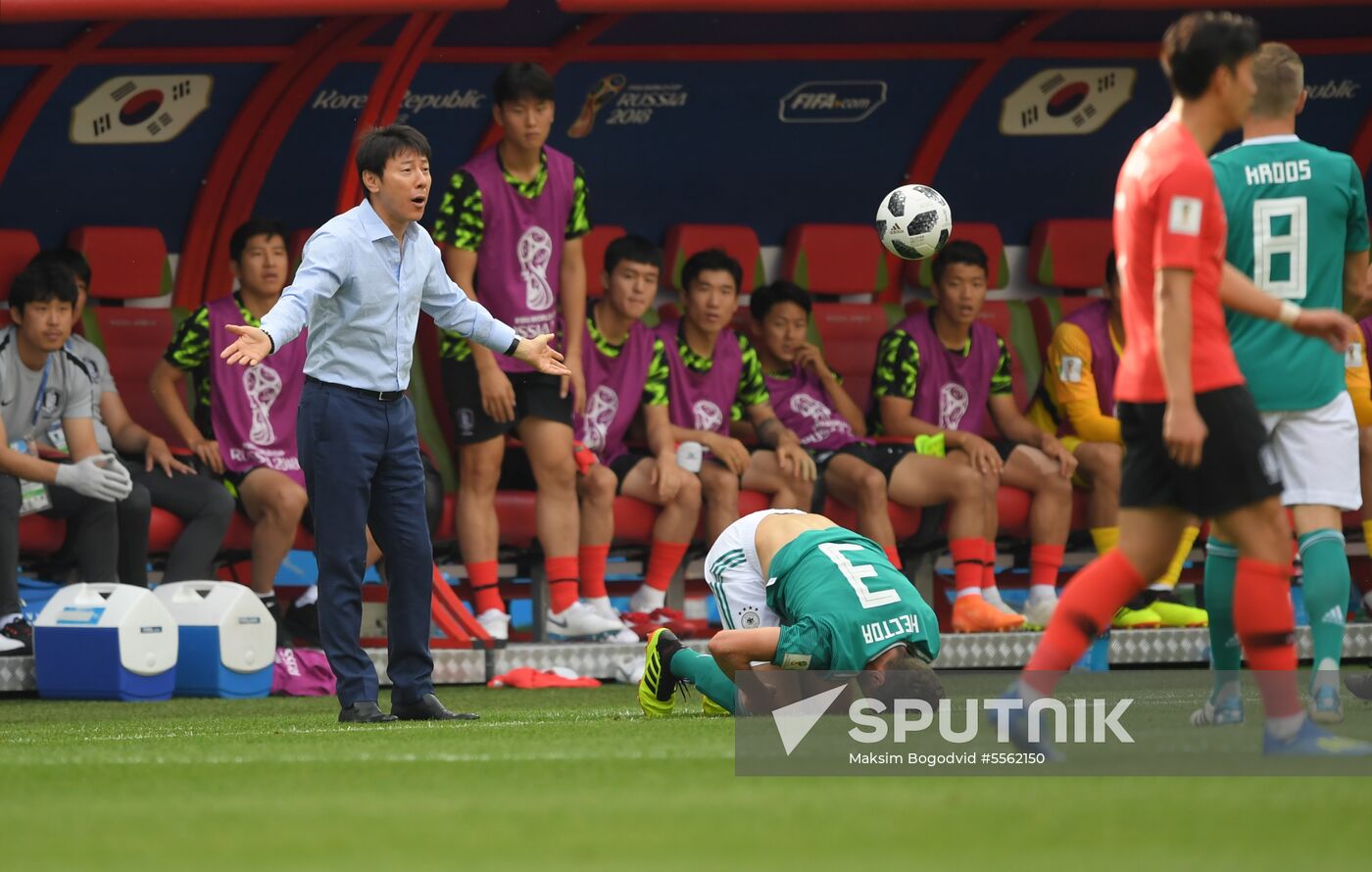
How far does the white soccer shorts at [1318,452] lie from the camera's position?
5.25 m

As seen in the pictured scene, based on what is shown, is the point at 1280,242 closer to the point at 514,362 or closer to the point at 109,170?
the point at 514,362

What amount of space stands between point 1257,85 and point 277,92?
5025 mm

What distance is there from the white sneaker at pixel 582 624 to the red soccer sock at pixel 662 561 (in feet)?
1.17

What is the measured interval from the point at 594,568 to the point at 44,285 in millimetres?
2423

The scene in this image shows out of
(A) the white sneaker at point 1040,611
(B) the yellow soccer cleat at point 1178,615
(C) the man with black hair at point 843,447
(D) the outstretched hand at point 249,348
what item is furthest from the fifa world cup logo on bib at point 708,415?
(D) the outstretched hand at point 249,348

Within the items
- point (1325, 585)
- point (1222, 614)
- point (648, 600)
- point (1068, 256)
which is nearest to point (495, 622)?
point (648, 600)

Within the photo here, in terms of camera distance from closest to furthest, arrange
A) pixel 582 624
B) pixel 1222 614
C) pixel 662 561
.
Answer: pixel 1222 614, pixel 582 624, pixel 662 561

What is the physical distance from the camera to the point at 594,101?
31.9 ft

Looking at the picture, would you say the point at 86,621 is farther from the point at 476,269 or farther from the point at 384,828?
the point at 384,828

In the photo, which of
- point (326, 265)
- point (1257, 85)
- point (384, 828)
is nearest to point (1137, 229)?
point (1257, 85)

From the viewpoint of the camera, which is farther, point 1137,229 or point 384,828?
point 1137,229

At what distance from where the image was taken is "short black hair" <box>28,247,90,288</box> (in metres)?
8.34

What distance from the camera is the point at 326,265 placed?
598cm

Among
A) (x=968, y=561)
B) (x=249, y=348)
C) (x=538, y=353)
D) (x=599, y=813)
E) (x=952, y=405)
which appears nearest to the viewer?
(x=599, y=813)
